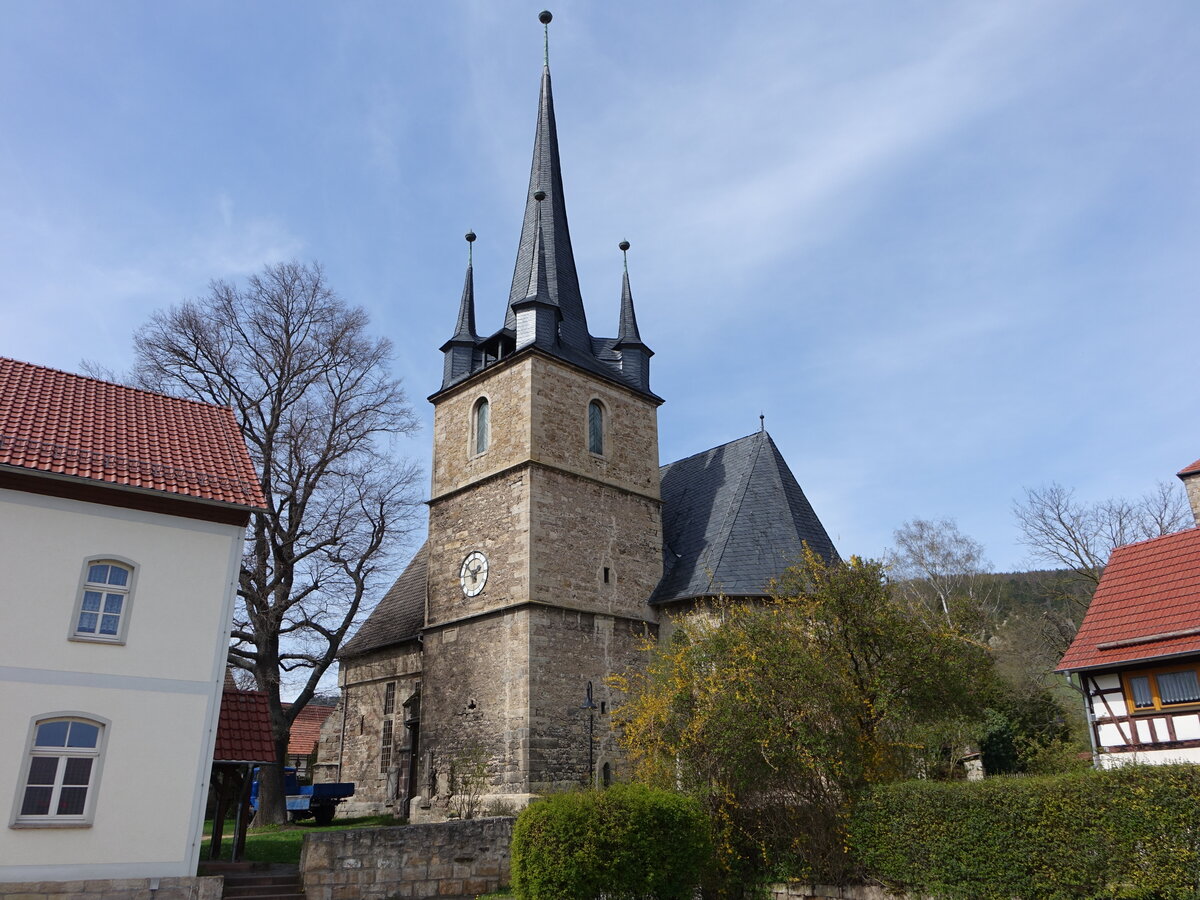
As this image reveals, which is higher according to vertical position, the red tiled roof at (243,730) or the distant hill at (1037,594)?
the distant hill at (1037,594)

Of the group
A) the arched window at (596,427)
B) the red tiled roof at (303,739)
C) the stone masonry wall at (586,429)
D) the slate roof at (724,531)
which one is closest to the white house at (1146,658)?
the slate roof at (724,531)

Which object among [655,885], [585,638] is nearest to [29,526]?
[655,885]

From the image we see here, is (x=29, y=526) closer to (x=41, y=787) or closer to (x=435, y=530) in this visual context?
(x=41, y=787)

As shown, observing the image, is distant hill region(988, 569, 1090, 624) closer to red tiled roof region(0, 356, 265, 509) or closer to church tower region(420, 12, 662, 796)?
church tower region(420, 12, 662, 796)

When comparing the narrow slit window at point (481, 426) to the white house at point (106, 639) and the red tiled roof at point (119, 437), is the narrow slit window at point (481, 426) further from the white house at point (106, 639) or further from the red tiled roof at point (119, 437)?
the white house at point (106, 639)

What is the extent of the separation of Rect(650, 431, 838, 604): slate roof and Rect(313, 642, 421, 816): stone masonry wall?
24.8ft

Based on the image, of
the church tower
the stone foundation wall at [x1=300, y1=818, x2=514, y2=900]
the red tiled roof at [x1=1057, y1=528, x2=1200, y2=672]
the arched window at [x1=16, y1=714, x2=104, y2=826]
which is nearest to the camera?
the arched window at [x1=16, y1=714, x2=104, y2=826]

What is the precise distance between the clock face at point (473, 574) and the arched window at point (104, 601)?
30.2 ft

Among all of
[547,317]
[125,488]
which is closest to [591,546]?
[547,317]

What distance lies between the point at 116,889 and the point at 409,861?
13.1 feet

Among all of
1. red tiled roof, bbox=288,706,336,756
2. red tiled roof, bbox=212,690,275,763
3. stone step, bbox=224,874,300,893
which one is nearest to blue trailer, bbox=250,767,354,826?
red tiled roof, bbox=212,690,275,763

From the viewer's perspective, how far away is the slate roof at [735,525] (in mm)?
20625

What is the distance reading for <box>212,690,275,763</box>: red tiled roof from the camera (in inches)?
525

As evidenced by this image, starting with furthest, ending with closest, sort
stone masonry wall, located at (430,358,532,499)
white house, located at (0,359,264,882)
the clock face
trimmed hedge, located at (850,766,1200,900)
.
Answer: stone masonry wall, located at (430,358,532,499)
the clock face
white house, located at (0,359,264,882)
trimmed hedge, located at (850,766,1200,900)
